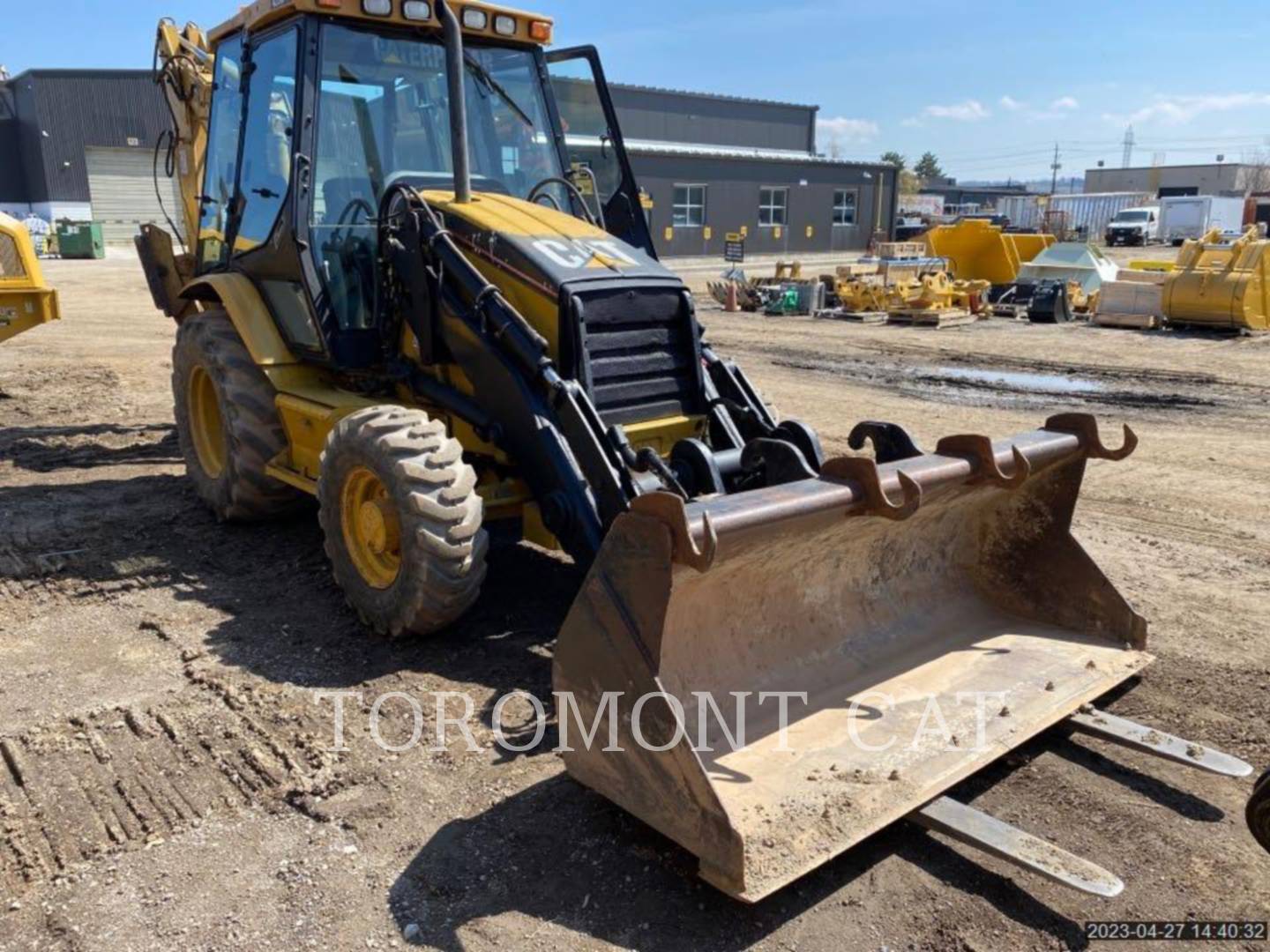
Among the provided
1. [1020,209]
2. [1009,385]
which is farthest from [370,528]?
[1020,209]

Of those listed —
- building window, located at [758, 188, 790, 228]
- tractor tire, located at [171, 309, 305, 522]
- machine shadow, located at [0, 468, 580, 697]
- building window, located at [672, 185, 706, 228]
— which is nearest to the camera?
machine shadow, located at [0, 468, 580, 697]

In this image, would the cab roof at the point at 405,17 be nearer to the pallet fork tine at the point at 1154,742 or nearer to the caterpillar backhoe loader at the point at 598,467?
the caterpillar backhoe loader at the point at 598,467

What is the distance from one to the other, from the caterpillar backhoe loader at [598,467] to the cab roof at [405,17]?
0.02 metres

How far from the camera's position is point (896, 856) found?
3064mm

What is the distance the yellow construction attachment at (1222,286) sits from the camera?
1574cm

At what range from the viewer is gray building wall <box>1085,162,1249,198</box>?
7162 cm

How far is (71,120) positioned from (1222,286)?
3978cm

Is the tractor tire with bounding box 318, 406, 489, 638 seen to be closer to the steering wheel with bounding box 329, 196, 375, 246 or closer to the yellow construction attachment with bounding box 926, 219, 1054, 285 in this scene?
the steering wheel with bounding box 329, 196, 375, 246

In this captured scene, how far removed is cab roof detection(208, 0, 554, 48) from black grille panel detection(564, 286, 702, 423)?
1873mm

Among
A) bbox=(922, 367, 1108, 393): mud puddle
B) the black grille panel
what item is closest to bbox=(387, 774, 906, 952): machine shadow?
the black grille panel

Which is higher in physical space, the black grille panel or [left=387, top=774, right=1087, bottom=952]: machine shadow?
the black grille panel

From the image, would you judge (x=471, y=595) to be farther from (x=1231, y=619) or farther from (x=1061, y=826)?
(x=1231, y=619)

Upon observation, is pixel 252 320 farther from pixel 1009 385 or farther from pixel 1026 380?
pixel 1026 380

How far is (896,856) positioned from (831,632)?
3.26 ft
